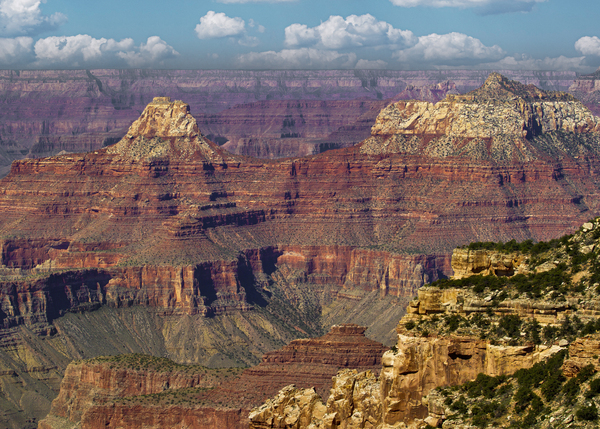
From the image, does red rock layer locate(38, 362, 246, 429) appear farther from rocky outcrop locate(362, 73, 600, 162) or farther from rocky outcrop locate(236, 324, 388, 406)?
rocky outcrop locate(362, 73, 600, 162)

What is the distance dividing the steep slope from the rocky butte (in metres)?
98.5

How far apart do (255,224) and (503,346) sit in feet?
475

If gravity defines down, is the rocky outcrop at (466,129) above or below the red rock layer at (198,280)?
above

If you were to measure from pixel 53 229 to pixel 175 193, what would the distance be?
17494 mm

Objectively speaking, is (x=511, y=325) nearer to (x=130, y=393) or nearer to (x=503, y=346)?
(x=503, y=346)

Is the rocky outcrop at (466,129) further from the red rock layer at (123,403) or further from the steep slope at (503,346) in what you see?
the steep slope at (503,346)

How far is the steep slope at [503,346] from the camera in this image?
3572 cm

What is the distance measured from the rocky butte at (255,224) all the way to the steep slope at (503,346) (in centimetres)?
9853

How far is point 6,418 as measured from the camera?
123 m

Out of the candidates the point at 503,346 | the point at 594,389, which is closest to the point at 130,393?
the point at 503,346

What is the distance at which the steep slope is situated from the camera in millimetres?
35719

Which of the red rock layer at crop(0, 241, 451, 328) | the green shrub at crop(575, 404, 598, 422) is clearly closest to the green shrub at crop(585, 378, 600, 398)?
the green shrub at crop(575, 404, 598, 422)

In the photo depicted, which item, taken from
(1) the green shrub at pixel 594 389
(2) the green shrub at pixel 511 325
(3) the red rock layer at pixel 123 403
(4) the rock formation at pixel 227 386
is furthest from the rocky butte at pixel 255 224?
(1) the green shrub at pixel 594 389

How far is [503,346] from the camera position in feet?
128
